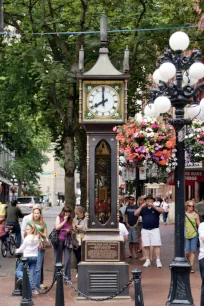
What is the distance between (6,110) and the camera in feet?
81.6

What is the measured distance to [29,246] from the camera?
1236 cm

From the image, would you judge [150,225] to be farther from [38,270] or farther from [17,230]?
[17,230]

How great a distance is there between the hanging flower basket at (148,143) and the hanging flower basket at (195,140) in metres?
0.39

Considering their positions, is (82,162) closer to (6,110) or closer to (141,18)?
(6,110)

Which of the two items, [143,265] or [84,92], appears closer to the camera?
[84,92]

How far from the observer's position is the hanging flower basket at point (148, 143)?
37.8ft

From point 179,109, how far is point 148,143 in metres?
1.10

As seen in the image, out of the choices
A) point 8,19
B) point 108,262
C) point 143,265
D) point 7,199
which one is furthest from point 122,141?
point 7,199

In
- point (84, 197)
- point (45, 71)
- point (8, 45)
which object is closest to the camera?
point (45, 71)

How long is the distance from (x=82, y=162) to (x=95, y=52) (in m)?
5.39

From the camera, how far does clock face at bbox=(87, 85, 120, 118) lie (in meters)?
Result: 12.8

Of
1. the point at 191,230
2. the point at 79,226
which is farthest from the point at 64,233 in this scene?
the point at 191,230

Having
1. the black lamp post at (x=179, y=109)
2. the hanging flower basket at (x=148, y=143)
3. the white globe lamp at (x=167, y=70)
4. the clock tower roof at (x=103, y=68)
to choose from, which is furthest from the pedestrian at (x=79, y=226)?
the white globe lamp at (x=167, y=70)

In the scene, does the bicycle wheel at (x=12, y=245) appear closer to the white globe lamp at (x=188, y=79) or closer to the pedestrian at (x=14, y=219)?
the pedestrian at (x=14, y=219)
